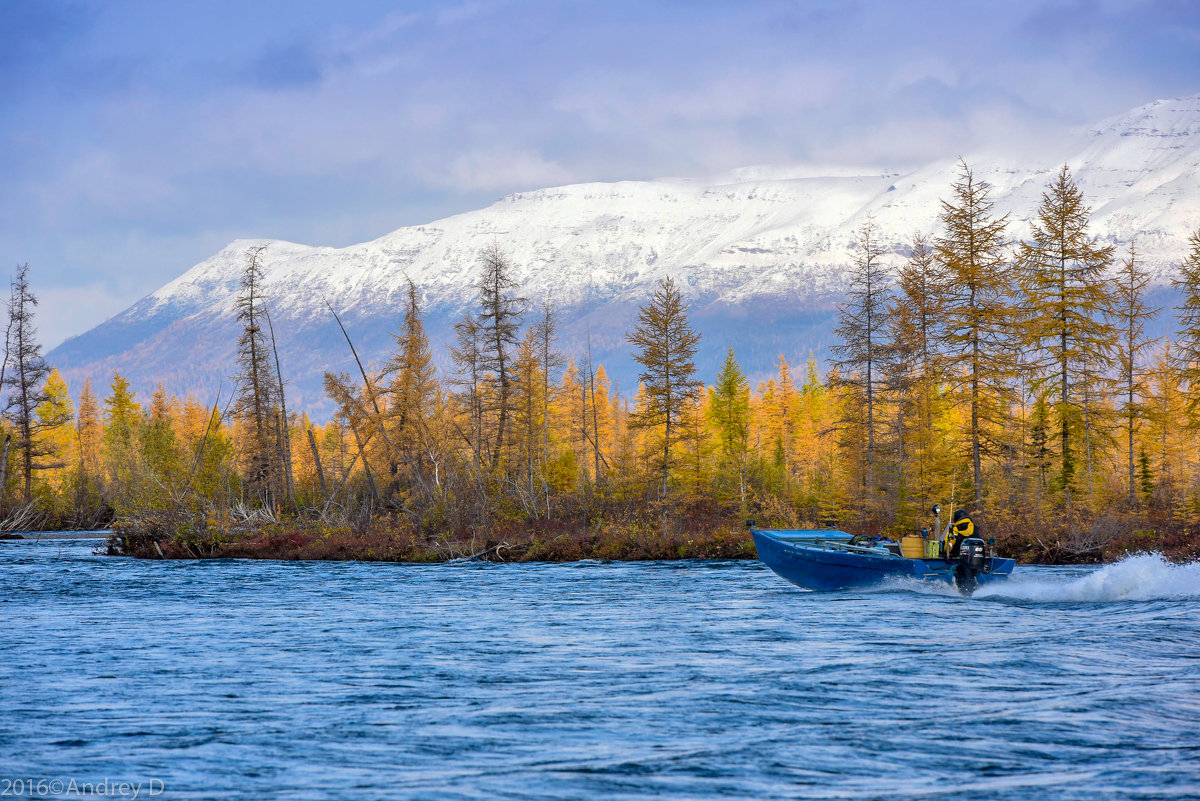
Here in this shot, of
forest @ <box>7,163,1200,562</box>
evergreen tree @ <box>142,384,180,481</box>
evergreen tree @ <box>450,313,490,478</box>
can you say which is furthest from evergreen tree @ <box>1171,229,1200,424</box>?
evergreen tree @ <box>142,384,180,481</box>

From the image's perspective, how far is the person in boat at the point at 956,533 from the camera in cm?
2239

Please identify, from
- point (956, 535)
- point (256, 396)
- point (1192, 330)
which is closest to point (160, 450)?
point (256, 396)

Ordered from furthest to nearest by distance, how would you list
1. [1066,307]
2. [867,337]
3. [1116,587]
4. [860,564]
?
1. [867,337]
2. [1066,307]
3. [860,564]
4. [1116,587]

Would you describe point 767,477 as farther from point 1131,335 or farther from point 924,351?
point 1131,335

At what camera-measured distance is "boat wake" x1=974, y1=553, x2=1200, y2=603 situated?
22.1 m

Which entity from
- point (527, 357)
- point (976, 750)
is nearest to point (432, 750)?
point (976, 750)

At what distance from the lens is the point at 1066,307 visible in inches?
1599

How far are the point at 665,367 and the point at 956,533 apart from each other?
21860 mm

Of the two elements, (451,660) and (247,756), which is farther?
(451,660)

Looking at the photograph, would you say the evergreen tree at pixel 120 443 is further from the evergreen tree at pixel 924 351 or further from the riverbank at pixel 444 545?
the evergreen tree at pixel 924 351

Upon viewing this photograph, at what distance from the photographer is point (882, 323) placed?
4197 cm

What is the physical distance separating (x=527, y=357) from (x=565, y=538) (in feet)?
69.5

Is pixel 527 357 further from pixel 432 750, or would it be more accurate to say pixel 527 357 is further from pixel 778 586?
pixel 432 750

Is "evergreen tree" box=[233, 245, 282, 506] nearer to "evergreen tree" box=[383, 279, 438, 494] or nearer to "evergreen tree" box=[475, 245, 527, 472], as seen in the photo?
"evergreen tree" box=[383, 279, 438, 494]
